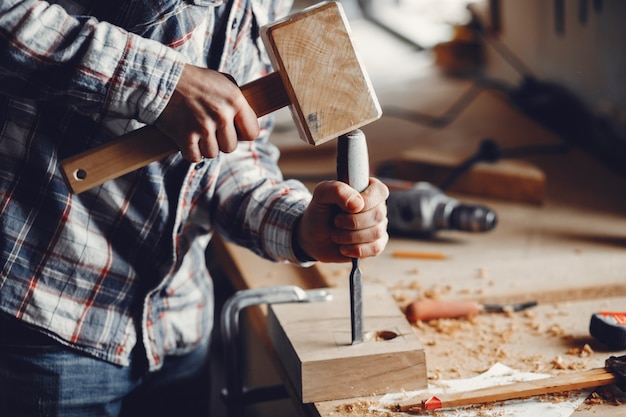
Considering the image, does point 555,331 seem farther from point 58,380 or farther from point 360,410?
point 58,380

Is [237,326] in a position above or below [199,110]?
below

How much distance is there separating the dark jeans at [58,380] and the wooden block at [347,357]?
24 cm

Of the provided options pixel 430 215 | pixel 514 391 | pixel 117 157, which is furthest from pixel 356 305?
pixel 430 215

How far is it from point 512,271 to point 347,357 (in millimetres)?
417

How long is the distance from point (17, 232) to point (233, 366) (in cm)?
34

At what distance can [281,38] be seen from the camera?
31.1 inches

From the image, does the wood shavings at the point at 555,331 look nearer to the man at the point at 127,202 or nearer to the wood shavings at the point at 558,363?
the wood shavings at the point at 558,363

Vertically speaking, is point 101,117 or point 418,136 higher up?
point 101,117

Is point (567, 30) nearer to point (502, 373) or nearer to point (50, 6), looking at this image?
point (502, 373)

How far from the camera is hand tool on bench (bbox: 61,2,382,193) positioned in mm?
791

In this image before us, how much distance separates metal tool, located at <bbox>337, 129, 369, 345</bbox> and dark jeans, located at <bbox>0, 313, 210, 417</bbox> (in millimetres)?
327

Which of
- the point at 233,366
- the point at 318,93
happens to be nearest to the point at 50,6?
the point at 318,93

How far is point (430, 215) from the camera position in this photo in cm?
136

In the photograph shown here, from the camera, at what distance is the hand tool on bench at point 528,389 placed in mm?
847
